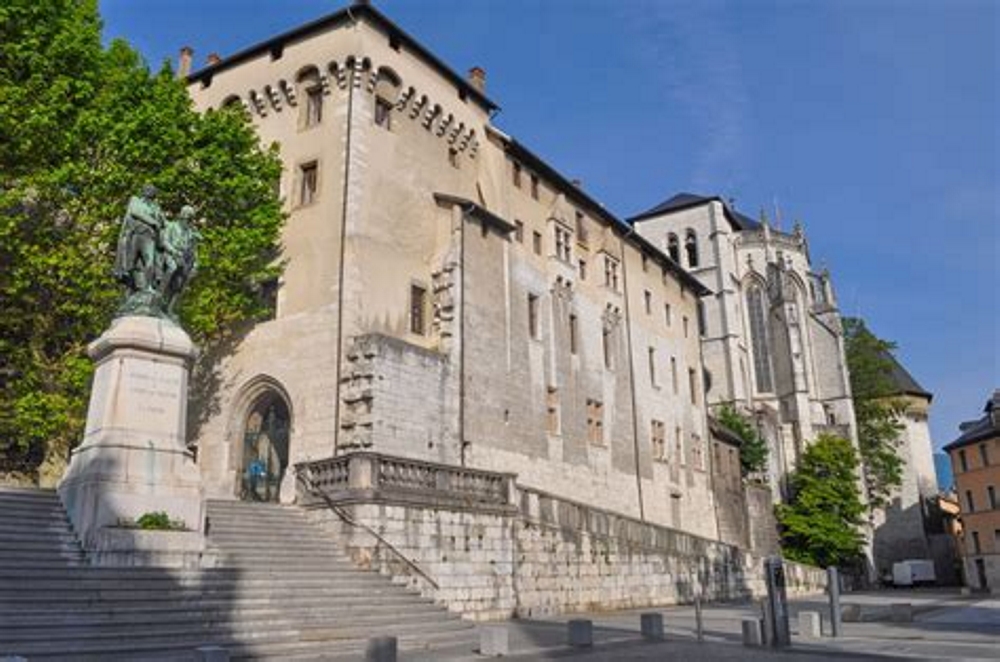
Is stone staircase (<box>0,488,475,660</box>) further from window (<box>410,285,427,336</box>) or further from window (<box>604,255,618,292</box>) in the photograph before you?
window (<box>604,255,618,292</box>)

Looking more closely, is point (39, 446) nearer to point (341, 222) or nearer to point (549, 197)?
point (341, 222)

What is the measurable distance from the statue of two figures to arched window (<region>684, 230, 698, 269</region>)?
5403 cm

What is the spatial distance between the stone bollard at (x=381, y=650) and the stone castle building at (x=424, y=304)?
1217 centimetres

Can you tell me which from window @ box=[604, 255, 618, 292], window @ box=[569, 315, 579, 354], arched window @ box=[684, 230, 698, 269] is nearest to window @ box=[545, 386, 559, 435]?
window @ box=[569, 315, 579, 354]

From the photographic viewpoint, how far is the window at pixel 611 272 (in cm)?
3831

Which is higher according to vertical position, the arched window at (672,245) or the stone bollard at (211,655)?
the arched window at (672,245)

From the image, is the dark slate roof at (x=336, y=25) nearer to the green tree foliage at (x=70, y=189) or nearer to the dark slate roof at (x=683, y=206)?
the green tree foliage at (x=70, y=189)

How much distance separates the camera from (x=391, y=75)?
27016mm

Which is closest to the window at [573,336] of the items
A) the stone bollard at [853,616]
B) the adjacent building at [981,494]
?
the stone bollard at [853,616]

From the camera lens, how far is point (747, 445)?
170 ft

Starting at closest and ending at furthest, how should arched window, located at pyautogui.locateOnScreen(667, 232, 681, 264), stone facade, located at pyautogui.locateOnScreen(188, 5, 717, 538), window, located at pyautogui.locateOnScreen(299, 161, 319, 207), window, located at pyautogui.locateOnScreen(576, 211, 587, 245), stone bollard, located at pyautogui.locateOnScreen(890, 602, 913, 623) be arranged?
stone bollard, located at pyautogui.locateOnScreen(890, 602, 913, 623)
stone facade, located at pyautogui.locateOnScreen(188, 5, 717, 538)
window, located at pyautogui.locateOnScreen(299, 161, 319, 207)
window, located at pyautogui.locateOnScreen(576, 211, 587, 245)
arched window, located at pyautogui.locateOnScreen(667, 232, 681, 264)

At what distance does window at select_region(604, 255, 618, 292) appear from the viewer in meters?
38.3

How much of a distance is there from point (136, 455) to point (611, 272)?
27.8m

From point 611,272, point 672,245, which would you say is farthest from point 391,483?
point 672,245
